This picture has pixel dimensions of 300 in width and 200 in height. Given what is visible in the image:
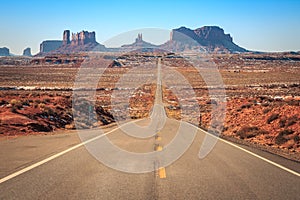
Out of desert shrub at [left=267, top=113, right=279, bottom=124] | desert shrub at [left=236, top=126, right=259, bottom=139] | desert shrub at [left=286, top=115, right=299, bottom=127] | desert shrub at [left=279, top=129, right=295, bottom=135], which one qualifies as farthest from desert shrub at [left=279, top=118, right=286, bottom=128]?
desert shrub at [left=279, top=129, right=295, bottom=135]

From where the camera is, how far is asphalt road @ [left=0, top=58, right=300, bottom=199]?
226 inches

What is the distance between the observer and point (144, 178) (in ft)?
22.7

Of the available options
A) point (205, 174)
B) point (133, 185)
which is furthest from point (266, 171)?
point (133, 185)

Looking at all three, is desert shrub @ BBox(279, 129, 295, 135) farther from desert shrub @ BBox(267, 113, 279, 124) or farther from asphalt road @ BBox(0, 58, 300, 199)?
asphalt road @ BBox(0, 58, 300, 199)

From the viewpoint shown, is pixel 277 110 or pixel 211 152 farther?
pixel 277 110

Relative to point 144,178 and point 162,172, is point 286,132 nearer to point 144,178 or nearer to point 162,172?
point 162,172

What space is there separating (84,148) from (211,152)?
429 centimetres

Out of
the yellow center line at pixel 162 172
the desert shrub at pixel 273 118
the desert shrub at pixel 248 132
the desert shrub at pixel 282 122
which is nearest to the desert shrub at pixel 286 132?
the desert shrub at pixel 282 122

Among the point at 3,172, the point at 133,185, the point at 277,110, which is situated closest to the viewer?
the point at 133,185

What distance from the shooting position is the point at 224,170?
7.88m

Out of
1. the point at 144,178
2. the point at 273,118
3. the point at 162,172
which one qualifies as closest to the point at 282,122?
the point at 273,118

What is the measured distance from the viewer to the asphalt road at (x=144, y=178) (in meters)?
5.75

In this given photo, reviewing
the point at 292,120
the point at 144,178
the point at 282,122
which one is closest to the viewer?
the point at 144,178

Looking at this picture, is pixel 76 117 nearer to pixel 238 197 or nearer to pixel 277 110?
pixel 277 110
